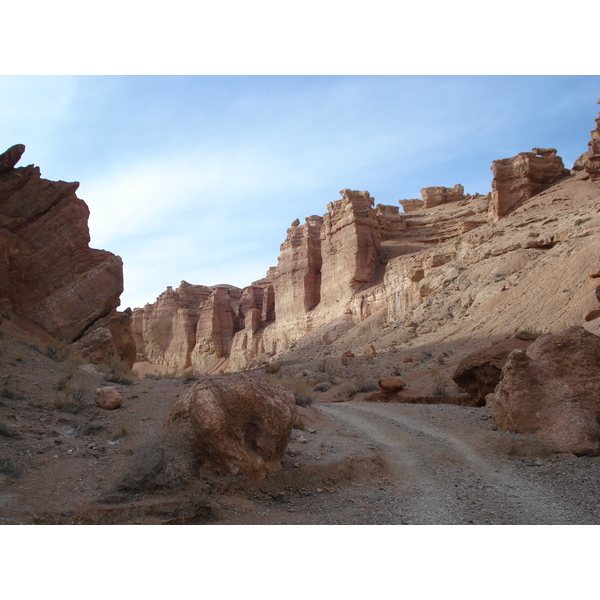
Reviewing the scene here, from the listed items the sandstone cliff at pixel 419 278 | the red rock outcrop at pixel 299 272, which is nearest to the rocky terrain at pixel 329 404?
the sandstone cliff at pixel 419 278

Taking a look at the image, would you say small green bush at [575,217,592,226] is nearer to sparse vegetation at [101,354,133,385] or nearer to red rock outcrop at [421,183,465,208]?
sparse vegetation at [101,354,133,385]

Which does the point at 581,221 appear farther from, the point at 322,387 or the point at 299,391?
the point at 299,391

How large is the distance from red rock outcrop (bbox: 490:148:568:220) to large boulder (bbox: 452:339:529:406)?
29743 mm

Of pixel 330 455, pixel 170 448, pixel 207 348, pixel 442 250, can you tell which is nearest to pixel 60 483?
pixel 170 448

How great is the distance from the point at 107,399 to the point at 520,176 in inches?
1552

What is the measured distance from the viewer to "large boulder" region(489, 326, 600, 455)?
29.6ft

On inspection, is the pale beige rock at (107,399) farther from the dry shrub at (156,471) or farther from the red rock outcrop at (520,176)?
the red rock outcrop at (520,176)

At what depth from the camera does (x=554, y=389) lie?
9.59 m

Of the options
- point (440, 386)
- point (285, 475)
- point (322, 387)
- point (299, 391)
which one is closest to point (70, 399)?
point (285, 475)

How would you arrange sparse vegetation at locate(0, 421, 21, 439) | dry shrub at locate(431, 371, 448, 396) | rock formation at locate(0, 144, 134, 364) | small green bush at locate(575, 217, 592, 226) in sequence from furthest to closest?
small green bush at locate(575, 217, 592, 226) < rock formation at locate(0, 144, 134, 364) < dry shrub at locate(431, 371, 448, 396) < sparse vegetation at locate(0, 421, 21, 439)

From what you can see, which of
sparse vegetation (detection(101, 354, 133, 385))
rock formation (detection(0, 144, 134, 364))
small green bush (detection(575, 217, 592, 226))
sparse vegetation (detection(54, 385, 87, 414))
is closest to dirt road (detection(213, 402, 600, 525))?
sparse vegetation (detection(54, 385, 87, 414))

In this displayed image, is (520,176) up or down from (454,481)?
up

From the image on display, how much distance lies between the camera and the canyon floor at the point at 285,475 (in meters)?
5.95

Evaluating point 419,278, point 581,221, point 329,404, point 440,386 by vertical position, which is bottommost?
point 329,404
